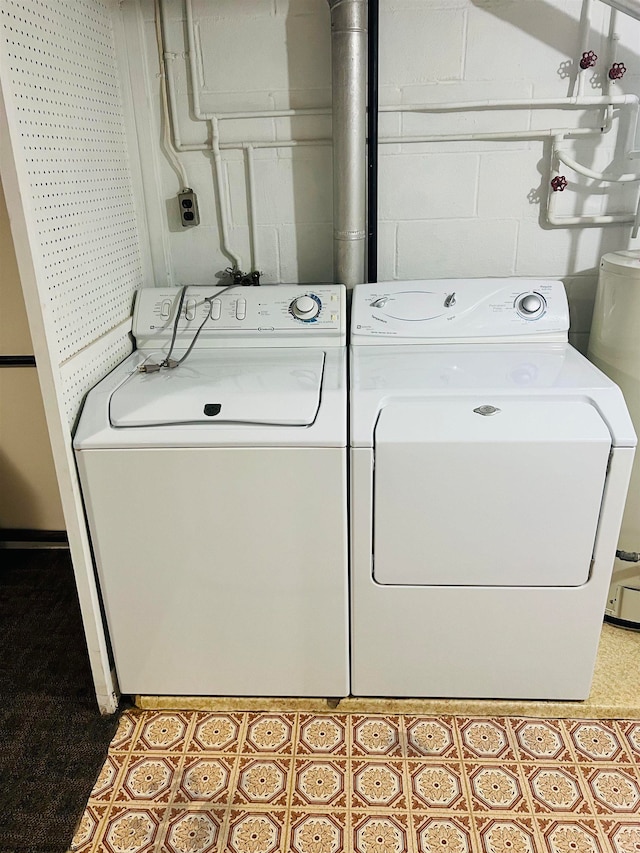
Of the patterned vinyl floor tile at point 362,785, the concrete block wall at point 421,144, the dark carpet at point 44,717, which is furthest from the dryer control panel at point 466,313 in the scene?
the dark carpet at point 44,717

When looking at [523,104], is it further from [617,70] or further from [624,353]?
[624,353]

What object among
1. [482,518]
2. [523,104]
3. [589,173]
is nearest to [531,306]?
[589,173]

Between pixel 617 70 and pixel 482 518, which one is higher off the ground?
pixel 617 70

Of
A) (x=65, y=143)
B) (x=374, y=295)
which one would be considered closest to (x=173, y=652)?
(x=374, y=295)

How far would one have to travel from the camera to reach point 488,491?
5.03 feet

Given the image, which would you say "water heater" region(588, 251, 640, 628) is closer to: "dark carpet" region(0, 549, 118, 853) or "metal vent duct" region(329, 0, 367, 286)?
"metal vent duct" region(329, 0, 367, 286)

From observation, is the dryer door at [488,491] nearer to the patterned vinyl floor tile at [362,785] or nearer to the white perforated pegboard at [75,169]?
the patterned vinyl floor tile at [362,785]

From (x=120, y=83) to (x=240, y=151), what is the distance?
423 mm

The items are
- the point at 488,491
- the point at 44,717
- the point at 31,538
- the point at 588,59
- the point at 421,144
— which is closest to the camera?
the point at 488,491

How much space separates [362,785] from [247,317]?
52.5 inches

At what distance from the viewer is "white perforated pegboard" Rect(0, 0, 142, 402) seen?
4.69 feet

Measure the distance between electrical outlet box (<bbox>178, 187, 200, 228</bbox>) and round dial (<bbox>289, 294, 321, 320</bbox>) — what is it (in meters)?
0.51

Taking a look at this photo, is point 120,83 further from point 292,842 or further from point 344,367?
point 292,842

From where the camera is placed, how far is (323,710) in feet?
5.89
